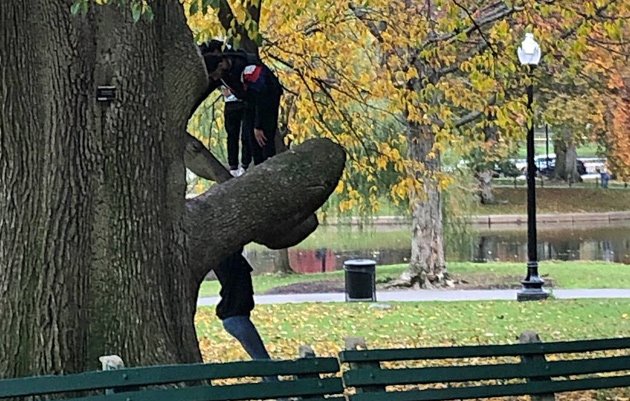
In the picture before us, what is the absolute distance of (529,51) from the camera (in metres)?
17.3

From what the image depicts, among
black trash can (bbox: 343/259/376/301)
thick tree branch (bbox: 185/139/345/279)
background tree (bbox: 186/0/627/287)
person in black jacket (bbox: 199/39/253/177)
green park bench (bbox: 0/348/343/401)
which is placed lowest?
black trash can (bbox: 343/259/376/301)

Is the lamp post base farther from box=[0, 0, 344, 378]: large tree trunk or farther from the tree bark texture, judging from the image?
the tree bark texture

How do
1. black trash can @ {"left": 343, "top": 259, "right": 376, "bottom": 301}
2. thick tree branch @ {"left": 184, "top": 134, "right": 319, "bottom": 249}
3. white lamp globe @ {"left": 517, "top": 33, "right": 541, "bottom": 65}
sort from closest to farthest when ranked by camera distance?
thick tree branch @ {"left": 184, "top": 134, "right": 319, "bottom": 249} → white lamp globe @ {"left": 517, "top": 33, "right": 541, "bottom": 65} → black trash can @ {"left": 343, "top": 259, "right": 376, "bottom": 301}

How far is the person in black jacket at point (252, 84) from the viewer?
872cm

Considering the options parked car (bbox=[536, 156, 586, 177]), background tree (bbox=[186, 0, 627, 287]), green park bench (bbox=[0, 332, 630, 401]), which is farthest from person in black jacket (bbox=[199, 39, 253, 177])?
parked car (bbox=[536, 156, 586, 177])

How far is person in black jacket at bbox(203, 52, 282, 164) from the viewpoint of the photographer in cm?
872

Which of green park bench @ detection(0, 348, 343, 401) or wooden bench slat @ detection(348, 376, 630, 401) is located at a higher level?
green park bench @ detection(0, 348, 343, 401)

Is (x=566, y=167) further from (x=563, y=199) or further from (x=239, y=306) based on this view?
(x=239, y=306)

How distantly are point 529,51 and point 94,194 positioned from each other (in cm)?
1200

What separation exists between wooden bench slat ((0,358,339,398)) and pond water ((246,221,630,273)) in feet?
78.8

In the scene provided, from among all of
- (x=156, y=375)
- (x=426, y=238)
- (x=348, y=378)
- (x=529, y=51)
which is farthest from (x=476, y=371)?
(x=426, y=238)

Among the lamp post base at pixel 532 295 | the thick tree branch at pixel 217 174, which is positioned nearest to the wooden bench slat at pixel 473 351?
the thick tree branch at pixel 217 174

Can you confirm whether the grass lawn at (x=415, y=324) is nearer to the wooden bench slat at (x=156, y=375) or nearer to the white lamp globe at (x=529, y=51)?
the white lamp globe at (x=529, y=51)

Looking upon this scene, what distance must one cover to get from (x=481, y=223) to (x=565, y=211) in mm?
6518
